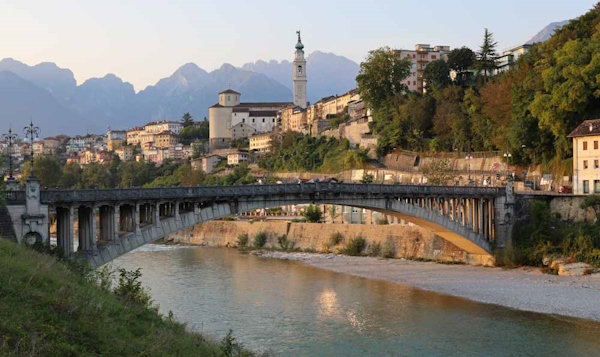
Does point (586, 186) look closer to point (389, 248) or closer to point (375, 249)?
point (389, 248)

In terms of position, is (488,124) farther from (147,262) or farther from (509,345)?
(509,345)

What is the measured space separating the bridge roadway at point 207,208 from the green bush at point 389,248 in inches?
245

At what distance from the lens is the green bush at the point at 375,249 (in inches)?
2258

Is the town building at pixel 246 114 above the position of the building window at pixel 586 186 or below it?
above

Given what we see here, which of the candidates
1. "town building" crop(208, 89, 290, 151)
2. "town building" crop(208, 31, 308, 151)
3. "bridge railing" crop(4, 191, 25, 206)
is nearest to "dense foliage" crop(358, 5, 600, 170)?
"bridge railing" crop(4, 191, 25, 206)

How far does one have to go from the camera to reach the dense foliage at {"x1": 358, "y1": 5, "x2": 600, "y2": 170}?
52281 millimetres

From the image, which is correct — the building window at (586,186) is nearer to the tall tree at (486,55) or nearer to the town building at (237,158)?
the tall tree at (486,55)

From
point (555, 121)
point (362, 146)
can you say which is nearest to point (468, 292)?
point (555, 121)

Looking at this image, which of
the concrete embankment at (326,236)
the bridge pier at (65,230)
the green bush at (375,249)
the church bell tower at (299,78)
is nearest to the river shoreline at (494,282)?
the green bush at (375,249)

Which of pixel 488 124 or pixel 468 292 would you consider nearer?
pixel 468 292

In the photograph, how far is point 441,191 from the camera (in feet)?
154

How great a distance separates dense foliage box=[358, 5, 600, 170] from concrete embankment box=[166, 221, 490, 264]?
36.3 feet

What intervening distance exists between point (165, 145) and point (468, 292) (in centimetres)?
13667

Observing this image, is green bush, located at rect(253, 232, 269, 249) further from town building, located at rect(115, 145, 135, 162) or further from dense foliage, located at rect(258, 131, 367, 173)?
town building, located at rect(115, 145, 135, 162)
